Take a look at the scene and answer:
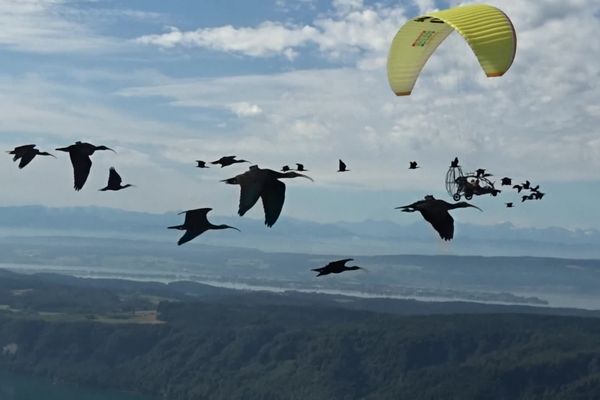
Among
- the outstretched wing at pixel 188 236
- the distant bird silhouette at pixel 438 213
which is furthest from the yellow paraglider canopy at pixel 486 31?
the outstretched wing at pixel 188 236

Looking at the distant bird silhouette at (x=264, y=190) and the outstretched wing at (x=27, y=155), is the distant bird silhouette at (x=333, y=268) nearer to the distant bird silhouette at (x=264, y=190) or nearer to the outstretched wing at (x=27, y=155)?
the distant bird silhouette at (x=264, y=190)

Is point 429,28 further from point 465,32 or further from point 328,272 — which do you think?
point 328,272

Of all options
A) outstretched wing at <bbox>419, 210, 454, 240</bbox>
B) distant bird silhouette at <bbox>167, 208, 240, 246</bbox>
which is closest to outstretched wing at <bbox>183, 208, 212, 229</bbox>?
distant bird silhouette at <bbox>167, 208, 240, 246</bbox>

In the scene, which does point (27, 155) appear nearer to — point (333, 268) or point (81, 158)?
point (81, 158)

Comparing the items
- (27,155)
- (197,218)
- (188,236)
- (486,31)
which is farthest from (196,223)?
(486,31)

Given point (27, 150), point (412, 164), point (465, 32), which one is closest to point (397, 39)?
point (465, 32)

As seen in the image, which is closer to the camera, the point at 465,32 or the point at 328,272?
the point at 328,272
